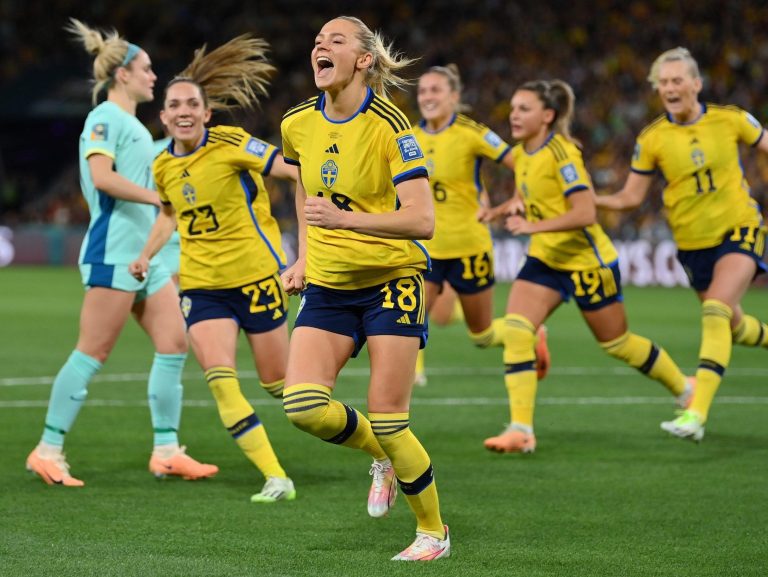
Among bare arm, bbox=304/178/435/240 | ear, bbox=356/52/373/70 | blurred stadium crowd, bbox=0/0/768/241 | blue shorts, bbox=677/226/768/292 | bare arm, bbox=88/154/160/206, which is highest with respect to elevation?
blurred stadium crowd, bbox=0/0/768/241

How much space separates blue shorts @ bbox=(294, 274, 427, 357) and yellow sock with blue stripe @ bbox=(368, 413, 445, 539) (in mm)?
355

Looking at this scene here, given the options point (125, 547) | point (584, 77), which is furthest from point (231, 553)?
point (584, 77)

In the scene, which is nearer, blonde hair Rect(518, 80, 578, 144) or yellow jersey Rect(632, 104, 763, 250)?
blonde hair Rect(518, 80, 578, 144)

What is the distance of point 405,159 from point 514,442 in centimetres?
328

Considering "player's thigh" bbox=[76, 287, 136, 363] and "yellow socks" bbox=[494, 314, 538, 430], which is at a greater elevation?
"player's thigh" bbox=[76, 287, 136, 363]

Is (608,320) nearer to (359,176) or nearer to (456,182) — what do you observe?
(456,182)

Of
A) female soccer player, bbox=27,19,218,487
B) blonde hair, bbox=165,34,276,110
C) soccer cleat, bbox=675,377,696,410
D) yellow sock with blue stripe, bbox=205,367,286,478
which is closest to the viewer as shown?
yellow sock with blue stripe, bbox=205,367,286,478

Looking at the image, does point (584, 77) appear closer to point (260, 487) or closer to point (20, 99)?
point (20, 99)

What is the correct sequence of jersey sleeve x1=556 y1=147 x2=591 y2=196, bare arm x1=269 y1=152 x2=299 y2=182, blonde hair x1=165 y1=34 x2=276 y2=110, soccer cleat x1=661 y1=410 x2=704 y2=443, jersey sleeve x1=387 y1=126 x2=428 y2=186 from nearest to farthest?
jersey sleeve x1=387 y1=126 x2=428 y2=186 < bare arm x1=269 y1=152 x2=299 y2=182 < blonde hair x1=165 y1=34 x2=276 y2=110 < soccer cleat x1=661 y1=410 x2=704 y2=443 < jersey sleeve x1=556 y1=147 x2=591 y2=196

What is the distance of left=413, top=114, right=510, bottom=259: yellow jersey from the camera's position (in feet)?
31.8

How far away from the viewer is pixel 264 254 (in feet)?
22.9

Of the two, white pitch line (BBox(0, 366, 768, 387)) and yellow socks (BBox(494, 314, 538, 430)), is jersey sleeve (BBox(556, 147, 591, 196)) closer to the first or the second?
yellow socks (BBox(494, 314, 538, 430))

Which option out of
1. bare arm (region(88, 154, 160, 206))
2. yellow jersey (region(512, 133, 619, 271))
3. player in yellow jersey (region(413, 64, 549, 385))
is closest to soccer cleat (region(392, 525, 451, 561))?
bare arm (region(88, 154, 160, 206))

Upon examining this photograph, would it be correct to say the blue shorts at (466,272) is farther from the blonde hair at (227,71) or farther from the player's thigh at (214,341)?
the player's thigh at (214,341)
